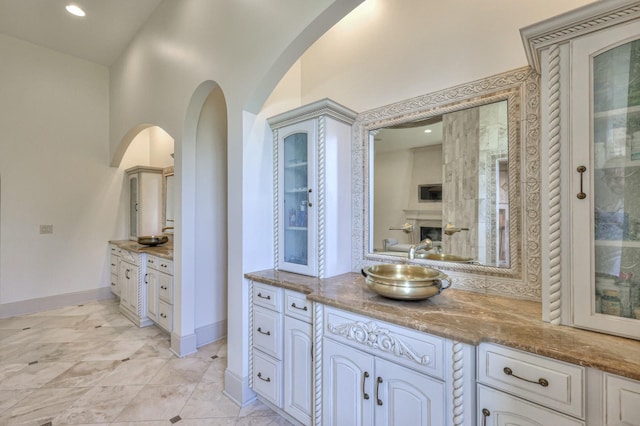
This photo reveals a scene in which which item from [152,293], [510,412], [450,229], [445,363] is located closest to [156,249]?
[152,293]

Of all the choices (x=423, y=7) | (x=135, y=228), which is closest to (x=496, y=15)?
(x=423, y=7)

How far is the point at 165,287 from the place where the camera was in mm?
2934

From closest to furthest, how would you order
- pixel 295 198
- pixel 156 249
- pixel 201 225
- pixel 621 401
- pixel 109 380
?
pixel 621 401
pixel 295 198
pixel 109 380
pixel 201 225
pixel 156 249

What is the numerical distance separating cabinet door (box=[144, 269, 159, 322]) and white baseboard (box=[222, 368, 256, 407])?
152cm

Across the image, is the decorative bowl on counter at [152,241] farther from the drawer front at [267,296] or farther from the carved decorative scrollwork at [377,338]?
the carved decorative scrollwork at [377,338]

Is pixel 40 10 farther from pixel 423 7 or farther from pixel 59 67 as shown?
pixel 423 7

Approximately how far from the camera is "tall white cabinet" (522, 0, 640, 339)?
994 mm

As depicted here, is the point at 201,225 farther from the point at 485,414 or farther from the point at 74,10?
the point at 74,10

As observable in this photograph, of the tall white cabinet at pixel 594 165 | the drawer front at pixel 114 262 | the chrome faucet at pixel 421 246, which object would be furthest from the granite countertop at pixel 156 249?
the tall white cabinet at pixel 594 165

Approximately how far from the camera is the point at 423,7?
1.80 m

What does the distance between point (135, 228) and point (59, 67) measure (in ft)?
8.16

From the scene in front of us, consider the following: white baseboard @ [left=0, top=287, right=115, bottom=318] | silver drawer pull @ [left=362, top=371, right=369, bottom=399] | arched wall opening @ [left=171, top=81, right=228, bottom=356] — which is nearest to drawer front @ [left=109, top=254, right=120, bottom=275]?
white baseboard @ [left=0, top=287, right=115, bottom=318]

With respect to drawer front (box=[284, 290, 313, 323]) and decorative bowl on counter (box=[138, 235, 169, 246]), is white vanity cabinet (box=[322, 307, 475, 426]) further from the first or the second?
decorative bowl on counter (box=[138, 235, 169, 246])

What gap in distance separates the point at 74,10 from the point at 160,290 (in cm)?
326
